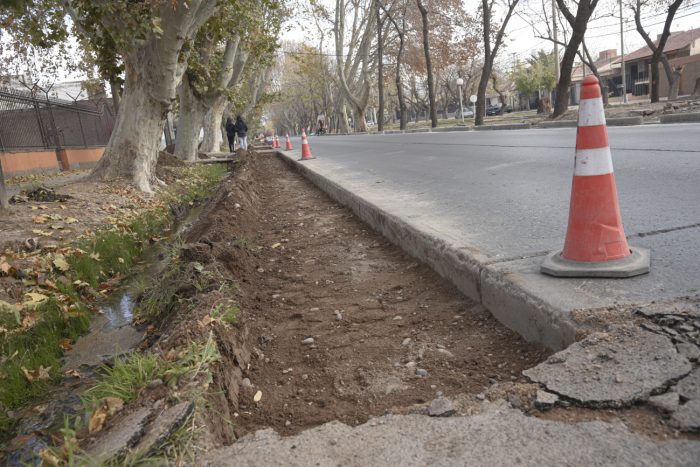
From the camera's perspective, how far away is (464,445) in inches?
59.6

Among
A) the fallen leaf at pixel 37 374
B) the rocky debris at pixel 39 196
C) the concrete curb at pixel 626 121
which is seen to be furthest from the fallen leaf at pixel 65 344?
the concrete curb at pixel 626 121

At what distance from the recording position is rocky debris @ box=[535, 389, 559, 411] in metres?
1.66

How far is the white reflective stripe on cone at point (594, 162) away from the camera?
2.55 meters

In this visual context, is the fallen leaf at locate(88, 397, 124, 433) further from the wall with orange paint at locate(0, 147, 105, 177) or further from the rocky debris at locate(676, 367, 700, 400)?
the wall with orange paint at locate(0, 147, 105, 177)

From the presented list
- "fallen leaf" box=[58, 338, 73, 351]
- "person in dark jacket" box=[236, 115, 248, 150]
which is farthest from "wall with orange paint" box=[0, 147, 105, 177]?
"fallen leaf" box=[58, 338, 73, 351]

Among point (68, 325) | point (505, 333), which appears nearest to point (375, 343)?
point (505, 333)

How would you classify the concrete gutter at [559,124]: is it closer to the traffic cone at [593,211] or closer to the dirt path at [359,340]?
the dirt path at [359,340]

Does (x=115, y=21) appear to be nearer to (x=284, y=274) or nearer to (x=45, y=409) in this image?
(x=284, y=274)

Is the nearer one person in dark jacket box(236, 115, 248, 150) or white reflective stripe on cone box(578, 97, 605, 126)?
white reflective stripe on cone box(578, 97, 605, 126)

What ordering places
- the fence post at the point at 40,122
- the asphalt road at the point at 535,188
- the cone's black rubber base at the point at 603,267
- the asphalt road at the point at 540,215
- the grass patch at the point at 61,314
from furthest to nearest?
the fence post at the point at 40,122 < the asphalt road at the point at 535,188 < the grass patch at the point at 61,314 < the cone's black rubber base at the point at 603,267 < the asphalt road at the point at 540,215

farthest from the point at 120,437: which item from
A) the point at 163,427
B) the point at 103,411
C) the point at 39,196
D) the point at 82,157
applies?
the point at 82,157

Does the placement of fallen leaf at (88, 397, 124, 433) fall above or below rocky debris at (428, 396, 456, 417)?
above

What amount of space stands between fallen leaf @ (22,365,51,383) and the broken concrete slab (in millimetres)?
2065

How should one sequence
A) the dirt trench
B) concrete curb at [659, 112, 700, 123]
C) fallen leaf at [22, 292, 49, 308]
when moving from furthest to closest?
concrete curb at [659, 112, 700, 123]
fallen leaf at [22, 292, 49, 308]
the dirt trench
